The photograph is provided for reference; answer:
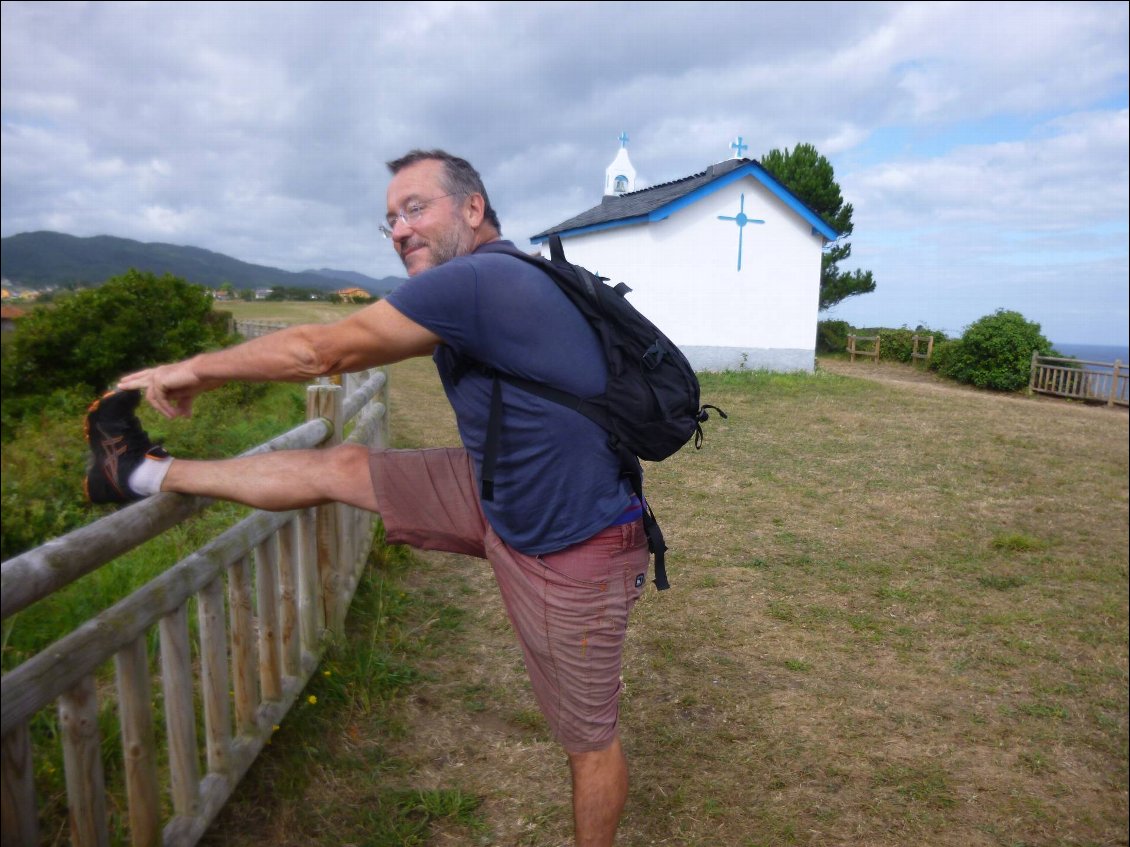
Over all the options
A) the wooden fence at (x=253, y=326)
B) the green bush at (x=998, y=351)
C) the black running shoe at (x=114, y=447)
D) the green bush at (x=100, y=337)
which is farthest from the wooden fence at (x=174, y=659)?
the wooden fence at (x=253, y=326)

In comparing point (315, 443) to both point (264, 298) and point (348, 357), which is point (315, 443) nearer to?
point (348, 357)

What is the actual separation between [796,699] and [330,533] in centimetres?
228

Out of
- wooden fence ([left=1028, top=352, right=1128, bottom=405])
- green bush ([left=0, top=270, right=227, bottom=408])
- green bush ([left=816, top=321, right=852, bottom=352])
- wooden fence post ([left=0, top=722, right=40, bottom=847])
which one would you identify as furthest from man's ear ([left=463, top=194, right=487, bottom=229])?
green bush ([left=816, top=321, right=852, bottom=352])

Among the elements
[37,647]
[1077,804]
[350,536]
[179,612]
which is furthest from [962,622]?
[37,647]

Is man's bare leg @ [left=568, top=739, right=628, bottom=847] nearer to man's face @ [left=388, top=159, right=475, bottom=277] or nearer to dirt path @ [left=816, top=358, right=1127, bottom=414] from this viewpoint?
man's face @ [left=388, top=159, right=475, bottom=277]

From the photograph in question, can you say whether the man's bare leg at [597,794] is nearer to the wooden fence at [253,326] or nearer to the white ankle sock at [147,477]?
the white ankle sock at [147,477]

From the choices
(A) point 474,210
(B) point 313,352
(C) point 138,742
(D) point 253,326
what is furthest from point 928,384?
(D) point 253,326

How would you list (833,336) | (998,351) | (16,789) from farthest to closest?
(833,336) → (998,351) → (16,789)

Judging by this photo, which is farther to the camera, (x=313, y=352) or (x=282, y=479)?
(x=282, y=479)

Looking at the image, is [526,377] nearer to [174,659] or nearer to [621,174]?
[174,659]

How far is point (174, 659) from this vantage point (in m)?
2.07

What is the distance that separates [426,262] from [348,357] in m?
0.49

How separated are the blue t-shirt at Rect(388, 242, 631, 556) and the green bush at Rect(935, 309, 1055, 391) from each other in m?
18.4

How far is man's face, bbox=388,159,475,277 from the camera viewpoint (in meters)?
2.20
